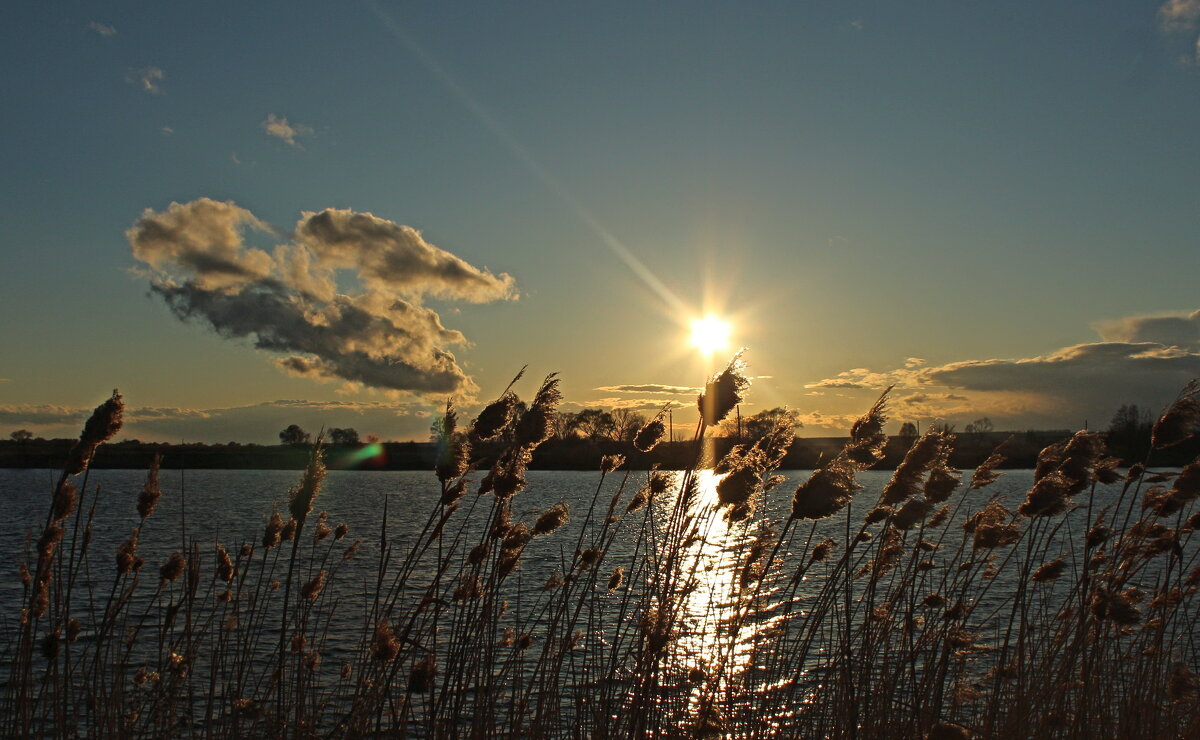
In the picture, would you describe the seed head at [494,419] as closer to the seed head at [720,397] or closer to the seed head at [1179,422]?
the seed head at [720,397]

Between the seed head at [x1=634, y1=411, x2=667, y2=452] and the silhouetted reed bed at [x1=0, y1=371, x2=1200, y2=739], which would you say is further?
the seed head at [x1=634, y1=411, x2=667, y2=452]

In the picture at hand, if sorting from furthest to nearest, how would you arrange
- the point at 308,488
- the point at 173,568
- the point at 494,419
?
the point at 173,568
the point at 494,419
the point at 308,488

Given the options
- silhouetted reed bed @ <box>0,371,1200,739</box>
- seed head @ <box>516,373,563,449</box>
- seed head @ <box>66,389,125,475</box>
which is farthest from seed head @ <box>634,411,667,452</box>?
seed head @ <box>66,389,125,475</box>

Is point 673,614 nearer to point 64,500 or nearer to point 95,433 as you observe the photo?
point 95,433

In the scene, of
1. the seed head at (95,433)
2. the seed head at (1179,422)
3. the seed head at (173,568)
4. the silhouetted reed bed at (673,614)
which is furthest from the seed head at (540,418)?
the seed head at (1179,422)

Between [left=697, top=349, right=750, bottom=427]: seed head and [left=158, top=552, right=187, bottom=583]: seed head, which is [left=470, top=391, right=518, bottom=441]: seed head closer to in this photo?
[left=697, top=349, right=750, bottom=427]: seed head

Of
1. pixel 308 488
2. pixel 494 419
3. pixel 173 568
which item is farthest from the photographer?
pixel 173 568

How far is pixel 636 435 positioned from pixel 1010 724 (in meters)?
2.94

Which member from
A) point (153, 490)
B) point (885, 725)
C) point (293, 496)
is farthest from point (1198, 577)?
point (153, 490)

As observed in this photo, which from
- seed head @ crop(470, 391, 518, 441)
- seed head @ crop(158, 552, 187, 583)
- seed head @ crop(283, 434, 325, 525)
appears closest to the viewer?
seed head @ crop(283, 434, 325, 525)

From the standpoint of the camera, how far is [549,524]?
5.17 meters

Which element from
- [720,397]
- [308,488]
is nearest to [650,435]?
[720,397]

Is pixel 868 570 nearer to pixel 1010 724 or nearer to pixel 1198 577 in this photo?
pixel 1010 724

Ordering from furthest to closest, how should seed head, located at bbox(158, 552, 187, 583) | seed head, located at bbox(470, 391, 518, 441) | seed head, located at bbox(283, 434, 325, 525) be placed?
seed head, located at bbox(158, 552, 187, 583), seed head, located at bbox(470, 391, 518, 441), seed head, located at bbox(283, 434, 325, 525)
